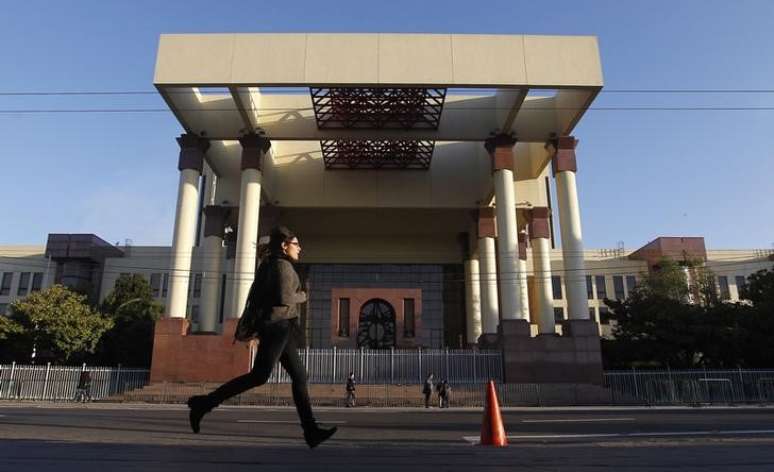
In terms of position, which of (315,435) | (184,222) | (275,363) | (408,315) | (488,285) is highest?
(184,222)

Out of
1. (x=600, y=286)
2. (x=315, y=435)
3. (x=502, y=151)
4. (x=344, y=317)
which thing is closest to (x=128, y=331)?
(x=344, y=317)

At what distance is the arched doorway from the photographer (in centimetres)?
3816

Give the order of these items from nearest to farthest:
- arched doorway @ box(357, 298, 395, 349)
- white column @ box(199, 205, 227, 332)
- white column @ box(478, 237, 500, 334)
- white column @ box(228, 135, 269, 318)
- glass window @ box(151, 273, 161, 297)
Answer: white column @ box(228, 135, 269, 318), white column @ box(199, 205, 227, 332), white column @ box(478, 237, 500, 334), arched doorway @ box(357, 298, 395, 349), glass window @ box(151, 273, 161, 297)

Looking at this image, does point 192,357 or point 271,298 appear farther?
point 192,357

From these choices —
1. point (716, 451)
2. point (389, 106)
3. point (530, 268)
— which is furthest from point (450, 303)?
point (716, 451)

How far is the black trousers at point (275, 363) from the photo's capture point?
3842 millimetres

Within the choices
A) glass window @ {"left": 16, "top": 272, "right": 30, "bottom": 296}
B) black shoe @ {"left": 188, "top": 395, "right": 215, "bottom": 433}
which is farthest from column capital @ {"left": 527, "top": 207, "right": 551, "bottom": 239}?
glass window @ {"left": 16, "top": 272, "right": 30, "bottom": 296}

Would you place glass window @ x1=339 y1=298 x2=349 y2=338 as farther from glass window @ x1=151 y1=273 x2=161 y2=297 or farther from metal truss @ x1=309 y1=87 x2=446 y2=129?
glass window @ x1=151 y1=273 x2=161 y2=297

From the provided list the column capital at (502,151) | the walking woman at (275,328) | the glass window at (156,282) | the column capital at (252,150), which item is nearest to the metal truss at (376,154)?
the column capital at (252,150)

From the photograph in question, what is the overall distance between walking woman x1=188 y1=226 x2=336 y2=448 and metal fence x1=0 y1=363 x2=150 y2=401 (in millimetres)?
25094

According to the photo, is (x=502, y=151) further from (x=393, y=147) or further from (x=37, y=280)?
(x=37, y=280)

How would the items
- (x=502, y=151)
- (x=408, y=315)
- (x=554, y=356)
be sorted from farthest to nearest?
(x=408, y=315) < (x=502, y=151) < (x=554, y=356)

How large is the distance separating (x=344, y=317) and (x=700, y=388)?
21.7 metres

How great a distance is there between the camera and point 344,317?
37062mm
